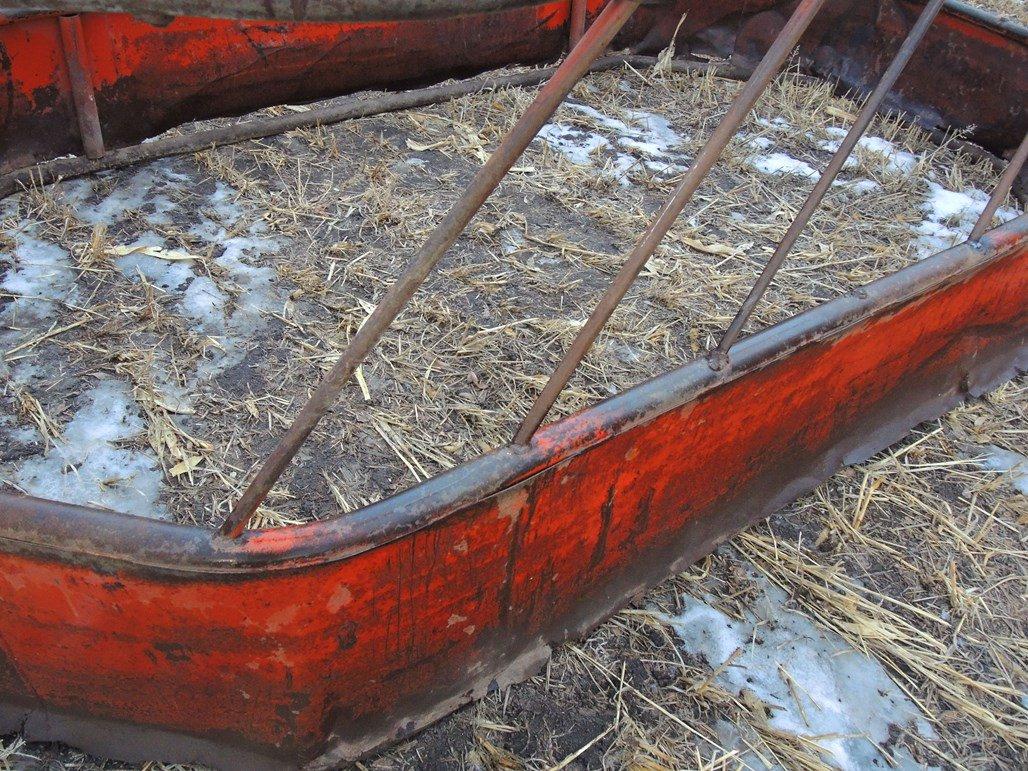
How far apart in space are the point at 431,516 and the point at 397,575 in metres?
0.15

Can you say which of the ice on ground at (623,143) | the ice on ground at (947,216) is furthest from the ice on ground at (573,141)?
the ice on ground at (947,216)

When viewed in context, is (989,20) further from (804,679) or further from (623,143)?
(804,679)

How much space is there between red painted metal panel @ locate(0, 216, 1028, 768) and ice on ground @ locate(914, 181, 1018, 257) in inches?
49.2

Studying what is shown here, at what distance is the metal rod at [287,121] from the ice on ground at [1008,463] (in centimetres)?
238

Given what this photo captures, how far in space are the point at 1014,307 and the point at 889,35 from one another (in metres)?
1.90

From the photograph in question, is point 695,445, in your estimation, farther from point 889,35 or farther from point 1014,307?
point 889,35

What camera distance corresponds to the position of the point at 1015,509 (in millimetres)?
2744

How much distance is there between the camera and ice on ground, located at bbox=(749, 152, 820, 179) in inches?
152

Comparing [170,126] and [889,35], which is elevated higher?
[889,35]

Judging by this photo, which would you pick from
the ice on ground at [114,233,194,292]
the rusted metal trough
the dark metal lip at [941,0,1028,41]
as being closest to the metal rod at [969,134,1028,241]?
the rusted metal trough

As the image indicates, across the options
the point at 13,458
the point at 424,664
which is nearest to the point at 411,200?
the point at 13,458

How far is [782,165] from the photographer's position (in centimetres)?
392

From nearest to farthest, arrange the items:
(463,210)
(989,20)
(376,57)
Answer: (463,210) → (376,57) → (989,20)

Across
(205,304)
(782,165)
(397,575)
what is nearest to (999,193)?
(782,165)
